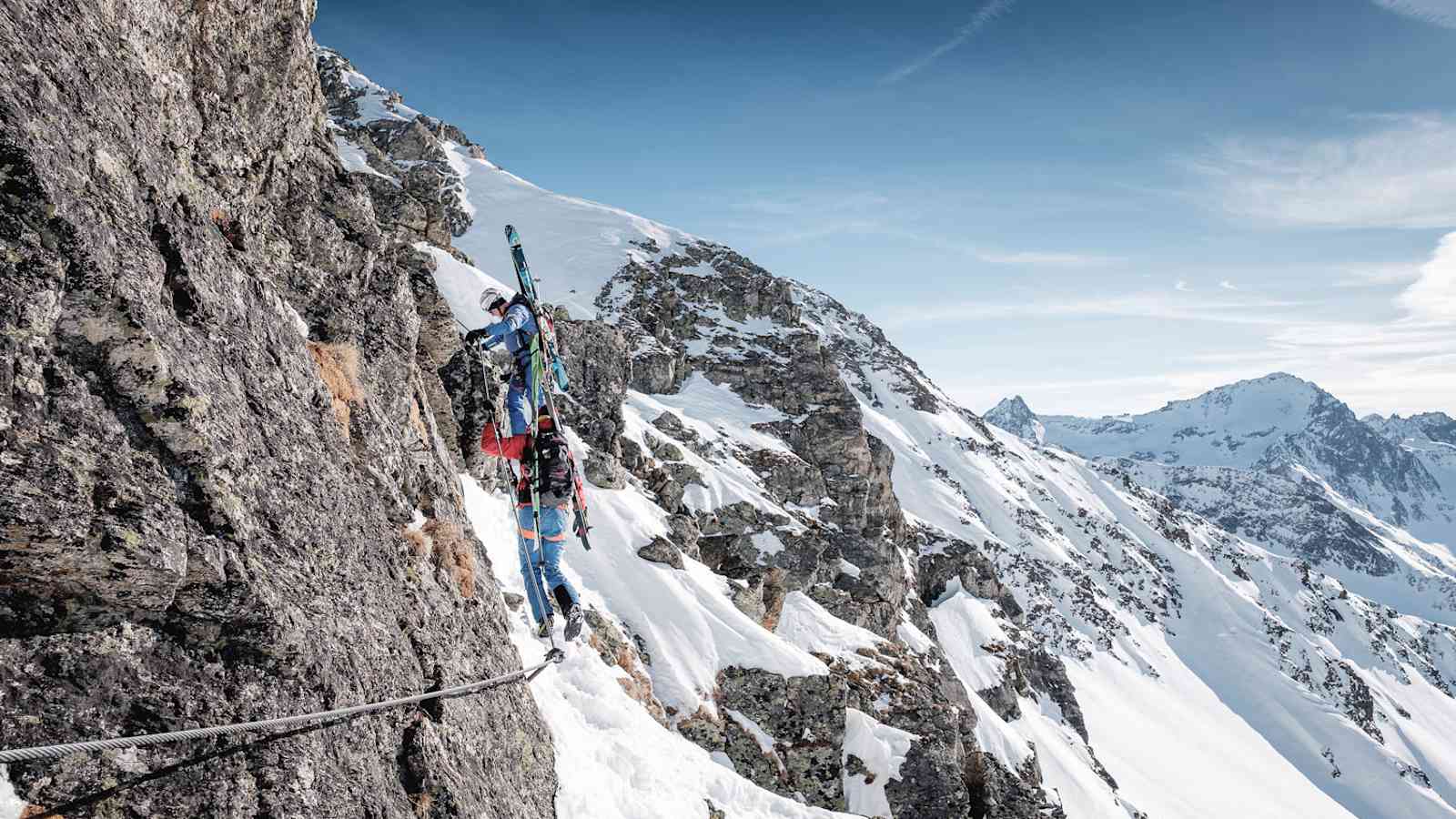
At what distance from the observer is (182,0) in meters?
8.53

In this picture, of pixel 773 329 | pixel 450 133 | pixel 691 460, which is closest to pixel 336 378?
pixel 691 460

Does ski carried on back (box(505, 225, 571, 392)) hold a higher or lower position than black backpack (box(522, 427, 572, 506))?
higher

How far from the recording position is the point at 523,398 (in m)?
11.6

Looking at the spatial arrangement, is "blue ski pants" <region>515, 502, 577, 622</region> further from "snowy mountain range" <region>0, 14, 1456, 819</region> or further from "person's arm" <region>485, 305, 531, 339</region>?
"person's arm" <region>485, 305, 531, 339</region>

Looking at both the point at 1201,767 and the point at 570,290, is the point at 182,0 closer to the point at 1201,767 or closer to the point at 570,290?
the point at 570,290

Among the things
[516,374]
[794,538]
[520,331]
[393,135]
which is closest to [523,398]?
[516,374]

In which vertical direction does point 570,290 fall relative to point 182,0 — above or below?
above

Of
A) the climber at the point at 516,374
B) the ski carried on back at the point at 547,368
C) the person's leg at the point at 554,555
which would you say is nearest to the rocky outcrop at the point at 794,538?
the person's leg at the point at 554,555

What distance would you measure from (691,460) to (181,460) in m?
53.3

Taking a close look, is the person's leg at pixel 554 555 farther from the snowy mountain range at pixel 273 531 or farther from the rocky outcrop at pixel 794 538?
the rocky outcrop at pixel 794 538

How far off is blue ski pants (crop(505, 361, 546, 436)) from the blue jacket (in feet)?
0.62

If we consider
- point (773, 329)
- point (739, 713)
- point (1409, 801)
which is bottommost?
point (1409, 801)

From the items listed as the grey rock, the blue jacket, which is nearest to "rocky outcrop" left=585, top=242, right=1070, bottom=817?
the grey rock

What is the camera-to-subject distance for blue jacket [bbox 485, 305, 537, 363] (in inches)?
439
